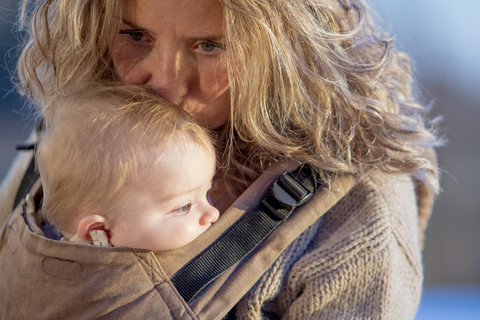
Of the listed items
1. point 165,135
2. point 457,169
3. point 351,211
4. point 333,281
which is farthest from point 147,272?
point 457,169

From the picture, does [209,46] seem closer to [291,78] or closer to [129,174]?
[291,78]

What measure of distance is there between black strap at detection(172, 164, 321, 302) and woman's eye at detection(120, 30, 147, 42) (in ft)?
1.55

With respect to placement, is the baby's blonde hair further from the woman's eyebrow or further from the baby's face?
the woman's eyebrow

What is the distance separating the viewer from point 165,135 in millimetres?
1283

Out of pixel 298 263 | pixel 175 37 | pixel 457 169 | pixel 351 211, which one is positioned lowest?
pixel 457 169

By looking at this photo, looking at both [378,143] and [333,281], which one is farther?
[378,143]

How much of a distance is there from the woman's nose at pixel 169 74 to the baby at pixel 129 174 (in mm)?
60

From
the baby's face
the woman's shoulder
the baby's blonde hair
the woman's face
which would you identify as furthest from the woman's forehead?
the woman's shoulder

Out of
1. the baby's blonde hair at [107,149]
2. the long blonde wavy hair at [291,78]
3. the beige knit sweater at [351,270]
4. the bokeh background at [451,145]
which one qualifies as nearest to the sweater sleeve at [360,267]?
the beige knit sweater at [351,270]

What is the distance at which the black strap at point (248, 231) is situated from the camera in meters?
1.32

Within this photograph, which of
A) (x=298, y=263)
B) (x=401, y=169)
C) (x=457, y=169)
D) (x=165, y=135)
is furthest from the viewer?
(x=457, y=169)

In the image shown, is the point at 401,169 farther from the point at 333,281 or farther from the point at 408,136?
the point at 333,281

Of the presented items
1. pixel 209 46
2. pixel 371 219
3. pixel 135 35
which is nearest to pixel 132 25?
pixel 135 35

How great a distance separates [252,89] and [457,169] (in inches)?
171
